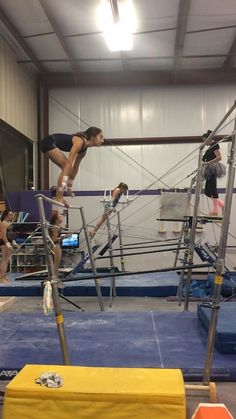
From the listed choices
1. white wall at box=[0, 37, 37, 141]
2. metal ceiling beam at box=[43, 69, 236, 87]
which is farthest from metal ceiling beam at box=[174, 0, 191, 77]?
white wall at box=[0, 37, 37, 141]

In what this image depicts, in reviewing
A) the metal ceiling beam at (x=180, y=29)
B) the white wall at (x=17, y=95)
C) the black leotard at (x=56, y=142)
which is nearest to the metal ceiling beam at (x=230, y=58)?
the metal ceiling beam at (x=180, y=29)

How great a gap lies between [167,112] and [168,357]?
8.45 meters

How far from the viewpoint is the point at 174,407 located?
227 centimetres

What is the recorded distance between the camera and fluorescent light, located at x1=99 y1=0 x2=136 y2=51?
291 inches

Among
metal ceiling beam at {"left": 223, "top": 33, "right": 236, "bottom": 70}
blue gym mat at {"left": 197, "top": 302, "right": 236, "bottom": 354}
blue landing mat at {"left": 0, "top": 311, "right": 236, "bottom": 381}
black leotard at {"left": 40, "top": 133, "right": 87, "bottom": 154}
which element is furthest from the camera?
metal ceiling beam at {"left": 223, "top": 33, "right": 236, "bottom": 70}

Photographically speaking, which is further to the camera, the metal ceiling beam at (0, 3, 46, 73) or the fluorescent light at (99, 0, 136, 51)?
the metal ceiling beam at (0, 3, 46, 73)

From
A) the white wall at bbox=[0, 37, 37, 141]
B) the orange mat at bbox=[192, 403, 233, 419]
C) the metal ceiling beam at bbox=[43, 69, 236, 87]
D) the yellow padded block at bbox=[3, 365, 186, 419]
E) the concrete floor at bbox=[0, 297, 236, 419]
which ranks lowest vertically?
the concrete floor at bbox=[0, 297, 236, 419]

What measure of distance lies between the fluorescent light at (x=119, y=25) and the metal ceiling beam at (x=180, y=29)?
0.90m

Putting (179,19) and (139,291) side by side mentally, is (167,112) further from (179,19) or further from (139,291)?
(139,291)

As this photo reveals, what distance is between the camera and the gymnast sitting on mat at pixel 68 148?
4.38 meters

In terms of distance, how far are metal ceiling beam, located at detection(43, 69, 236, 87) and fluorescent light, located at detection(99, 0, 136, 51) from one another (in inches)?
61.5

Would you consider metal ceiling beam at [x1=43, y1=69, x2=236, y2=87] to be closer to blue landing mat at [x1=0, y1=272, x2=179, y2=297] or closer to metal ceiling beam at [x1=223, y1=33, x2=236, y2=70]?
metal ceiling beam at [x1=223, y1=33, x2=236, y2=70]

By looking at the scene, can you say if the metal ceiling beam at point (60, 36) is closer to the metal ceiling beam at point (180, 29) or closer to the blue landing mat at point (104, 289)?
the metal ceiling beam at point (180, 29)

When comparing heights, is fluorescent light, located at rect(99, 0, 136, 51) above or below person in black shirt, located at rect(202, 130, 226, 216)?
above
